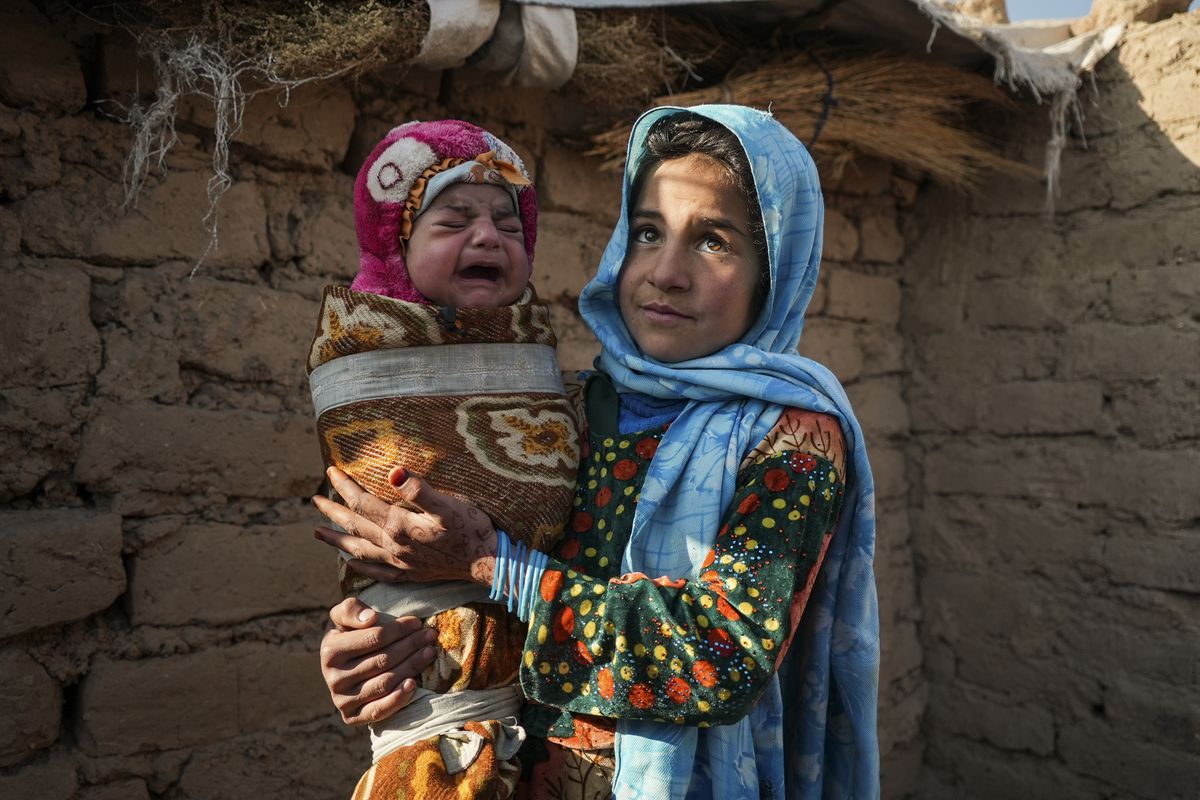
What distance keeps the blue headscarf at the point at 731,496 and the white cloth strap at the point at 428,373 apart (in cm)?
18

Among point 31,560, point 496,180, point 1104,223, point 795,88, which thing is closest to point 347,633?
point 496,180

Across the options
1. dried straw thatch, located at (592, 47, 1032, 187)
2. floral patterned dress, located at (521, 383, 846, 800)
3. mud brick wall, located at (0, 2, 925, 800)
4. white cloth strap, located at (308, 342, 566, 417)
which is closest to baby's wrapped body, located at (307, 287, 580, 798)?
white cloth strap, located at (308, 342, 566, 417)

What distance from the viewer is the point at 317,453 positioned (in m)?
2.73

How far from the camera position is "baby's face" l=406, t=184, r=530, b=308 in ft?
5.68

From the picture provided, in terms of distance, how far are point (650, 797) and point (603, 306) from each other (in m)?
0.86

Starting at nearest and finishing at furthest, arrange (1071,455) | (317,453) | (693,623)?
(693,623) → (317,453) → (1071,455)

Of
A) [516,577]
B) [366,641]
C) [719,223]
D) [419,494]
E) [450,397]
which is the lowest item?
[366,641]

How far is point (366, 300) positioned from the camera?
1700 mm

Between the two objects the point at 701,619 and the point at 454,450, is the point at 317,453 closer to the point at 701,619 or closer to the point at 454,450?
the point at 454,450

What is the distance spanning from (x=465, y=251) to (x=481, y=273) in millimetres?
62

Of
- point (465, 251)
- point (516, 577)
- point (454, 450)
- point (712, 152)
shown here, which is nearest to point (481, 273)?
point (465, 251)

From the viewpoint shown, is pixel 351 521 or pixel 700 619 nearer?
pixel 700 619

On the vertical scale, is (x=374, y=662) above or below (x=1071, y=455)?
below

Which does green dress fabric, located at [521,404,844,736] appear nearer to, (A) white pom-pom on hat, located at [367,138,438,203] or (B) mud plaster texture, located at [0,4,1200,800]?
(A) white pom-pom on hat, located at [367,138,438,203]
